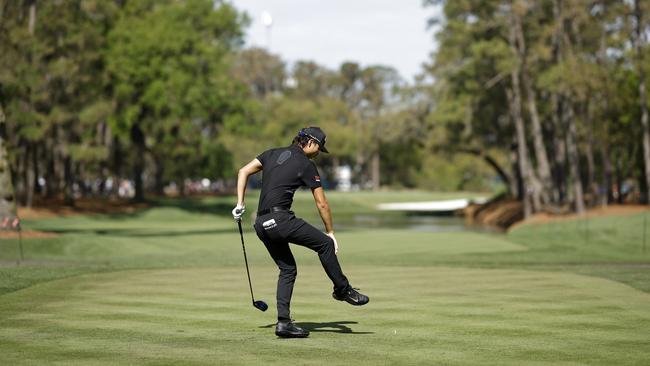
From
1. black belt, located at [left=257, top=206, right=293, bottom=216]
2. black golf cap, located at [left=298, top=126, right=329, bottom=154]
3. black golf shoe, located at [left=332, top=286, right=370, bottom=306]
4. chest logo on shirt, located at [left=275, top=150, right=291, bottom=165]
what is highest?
black golf cap, located at [left=298, top=126, right=329, bottom=154]

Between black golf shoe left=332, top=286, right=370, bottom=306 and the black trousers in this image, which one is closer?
the black trousers

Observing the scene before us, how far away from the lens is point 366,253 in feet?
114

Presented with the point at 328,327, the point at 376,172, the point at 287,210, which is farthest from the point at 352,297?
the point at 376,172

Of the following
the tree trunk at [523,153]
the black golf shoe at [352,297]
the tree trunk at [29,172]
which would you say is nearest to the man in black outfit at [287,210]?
the black golf shoe at [352,297]

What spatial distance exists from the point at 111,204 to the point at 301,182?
2619 inches

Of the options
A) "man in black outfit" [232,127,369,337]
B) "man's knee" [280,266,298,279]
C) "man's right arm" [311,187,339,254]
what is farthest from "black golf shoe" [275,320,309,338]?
"man's right arm" [311,187,339,254]

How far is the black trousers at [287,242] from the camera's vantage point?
1212 centimetres

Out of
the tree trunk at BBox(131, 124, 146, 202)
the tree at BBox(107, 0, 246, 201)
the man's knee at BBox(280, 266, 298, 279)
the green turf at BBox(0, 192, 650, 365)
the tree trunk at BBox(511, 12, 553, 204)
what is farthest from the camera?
the tree trunk at BBox(131, 124, 146, 202)

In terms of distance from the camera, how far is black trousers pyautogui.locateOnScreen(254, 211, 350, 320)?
1212 centimetres

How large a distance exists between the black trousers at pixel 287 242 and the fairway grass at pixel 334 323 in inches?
22.4

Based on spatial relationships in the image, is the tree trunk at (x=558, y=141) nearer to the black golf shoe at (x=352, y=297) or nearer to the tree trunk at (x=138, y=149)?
the tree trunk at (x=138, y=149)

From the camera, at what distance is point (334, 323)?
13641mm

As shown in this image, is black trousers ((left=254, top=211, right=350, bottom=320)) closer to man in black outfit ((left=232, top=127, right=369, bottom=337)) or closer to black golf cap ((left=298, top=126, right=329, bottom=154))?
man in black outfit ((left=232, top=127, right=369, bottom=337))

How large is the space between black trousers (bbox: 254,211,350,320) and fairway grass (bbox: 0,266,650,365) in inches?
22.4
